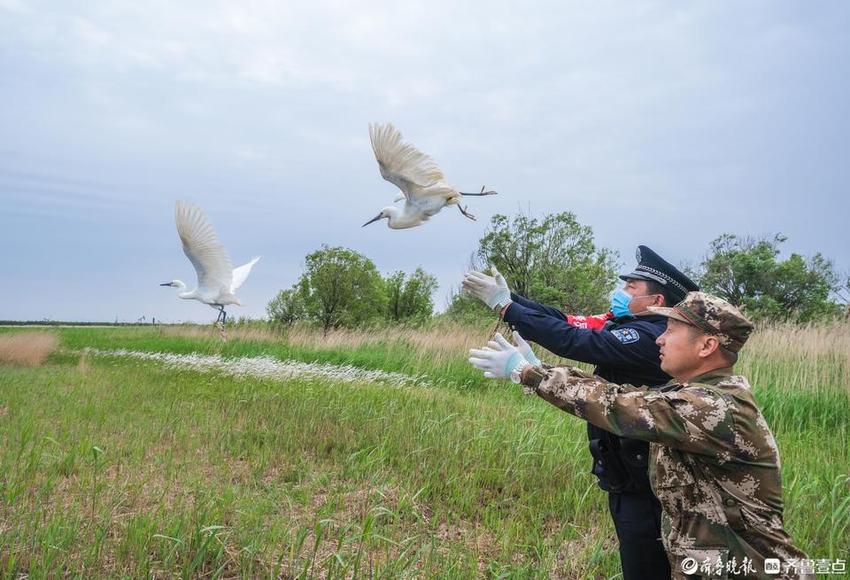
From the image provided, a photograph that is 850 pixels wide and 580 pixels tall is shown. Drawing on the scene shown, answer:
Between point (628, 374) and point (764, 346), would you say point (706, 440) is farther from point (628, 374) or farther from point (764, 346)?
point (764, 346)

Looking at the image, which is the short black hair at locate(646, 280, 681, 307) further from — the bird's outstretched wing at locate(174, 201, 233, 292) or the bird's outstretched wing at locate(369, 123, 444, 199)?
the bird's outstretched wing at locate(174, 201, 233, 292)

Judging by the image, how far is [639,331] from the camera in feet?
8.13

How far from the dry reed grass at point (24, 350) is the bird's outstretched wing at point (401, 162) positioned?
15335 millimetres

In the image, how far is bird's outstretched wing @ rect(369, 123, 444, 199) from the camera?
151 inches

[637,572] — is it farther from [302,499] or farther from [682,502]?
[302,499]

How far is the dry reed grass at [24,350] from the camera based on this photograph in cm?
1557

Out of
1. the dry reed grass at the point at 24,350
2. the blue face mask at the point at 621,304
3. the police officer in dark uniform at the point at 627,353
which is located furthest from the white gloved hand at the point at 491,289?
the dry reed grass at the point at 24,350

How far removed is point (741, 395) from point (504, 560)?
2058 mm

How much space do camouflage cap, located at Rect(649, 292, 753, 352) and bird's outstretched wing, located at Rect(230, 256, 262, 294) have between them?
38.5 ft

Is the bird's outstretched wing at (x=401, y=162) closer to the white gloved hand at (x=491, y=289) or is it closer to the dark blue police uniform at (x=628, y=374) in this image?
the white gloved hand at (x=491, y=289)

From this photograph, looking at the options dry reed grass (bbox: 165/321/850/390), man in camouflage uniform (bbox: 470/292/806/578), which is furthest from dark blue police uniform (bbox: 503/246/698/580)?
dry reed grass (bbox: 165/321/850/390)

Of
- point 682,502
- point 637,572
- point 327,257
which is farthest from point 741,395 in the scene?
point 327,257

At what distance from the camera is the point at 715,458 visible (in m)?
1.78

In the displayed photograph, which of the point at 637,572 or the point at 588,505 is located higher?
the point at 637,572
